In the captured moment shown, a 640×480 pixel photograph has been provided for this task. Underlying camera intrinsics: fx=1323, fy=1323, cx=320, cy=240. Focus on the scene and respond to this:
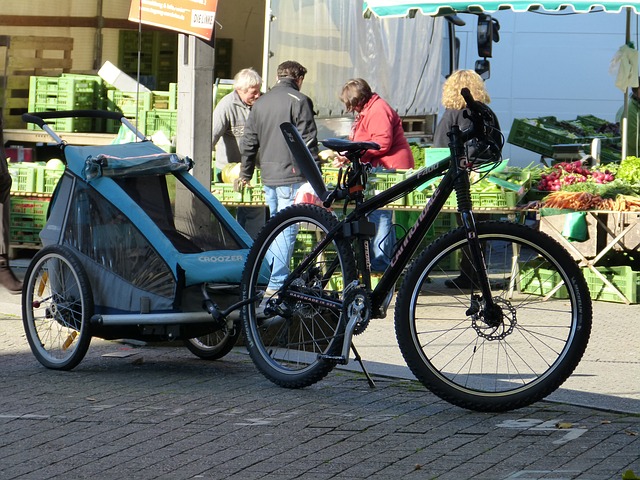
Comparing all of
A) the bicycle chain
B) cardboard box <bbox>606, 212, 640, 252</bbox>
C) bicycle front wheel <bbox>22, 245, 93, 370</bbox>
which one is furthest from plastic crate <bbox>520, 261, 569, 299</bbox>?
bicycle front wheel <bbox>22, 245, 93, 370</bbox>

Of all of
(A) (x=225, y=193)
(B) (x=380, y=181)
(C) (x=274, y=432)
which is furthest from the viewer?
(A) (x=225, y=193)

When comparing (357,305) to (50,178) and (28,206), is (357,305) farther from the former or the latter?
(28,206)

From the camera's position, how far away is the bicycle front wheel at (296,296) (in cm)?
661

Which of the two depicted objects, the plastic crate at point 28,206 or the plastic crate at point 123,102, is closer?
the plastic crate at point 28,206

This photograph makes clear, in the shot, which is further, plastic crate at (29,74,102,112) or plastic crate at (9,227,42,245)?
plastic crate at (29,74,102,112)

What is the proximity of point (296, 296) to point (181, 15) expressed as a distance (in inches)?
109

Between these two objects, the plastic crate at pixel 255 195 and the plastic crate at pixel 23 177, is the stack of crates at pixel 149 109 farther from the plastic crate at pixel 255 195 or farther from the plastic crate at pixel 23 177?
the plastic crate at pixel 255 195

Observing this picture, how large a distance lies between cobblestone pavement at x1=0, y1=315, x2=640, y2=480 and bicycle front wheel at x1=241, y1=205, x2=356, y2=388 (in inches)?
6.3

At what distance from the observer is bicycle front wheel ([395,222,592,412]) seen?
6.09 m

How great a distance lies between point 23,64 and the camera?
51.7 ft

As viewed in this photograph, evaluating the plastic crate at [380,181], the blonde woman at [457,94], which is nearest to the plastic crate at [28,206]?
the plastic crate at [380,181]

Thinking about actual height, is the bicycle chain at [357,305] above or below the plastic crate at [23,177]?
below

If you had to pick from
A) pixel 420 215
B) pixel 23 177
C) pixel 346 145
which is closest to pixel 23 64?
pixel 23 177

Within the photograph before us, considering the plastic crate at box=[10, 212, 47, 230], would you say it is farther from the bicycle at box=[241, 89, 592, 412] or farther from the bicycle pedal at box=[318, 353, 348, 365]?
the bicycle pedal at box=[318, 353, 348, 365]
